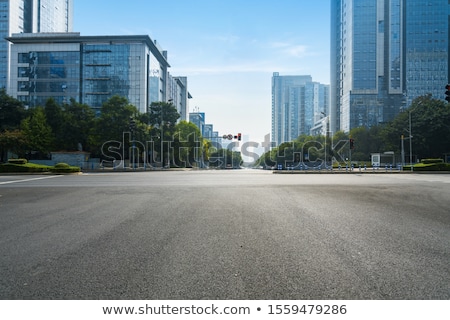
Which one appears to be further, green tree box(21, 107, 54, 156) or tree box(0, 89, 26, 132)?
tree box(0, 89, 26, 132)

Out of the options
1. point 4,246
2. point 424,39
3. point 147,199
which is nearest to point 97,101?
point 147,199

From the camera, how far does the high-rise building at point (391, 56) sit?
101812mm

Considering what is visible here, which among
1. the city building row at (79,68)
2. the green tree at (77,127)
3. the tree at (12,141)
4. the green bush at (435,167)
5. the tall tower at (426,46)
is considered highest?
the tall tower at (426,46)

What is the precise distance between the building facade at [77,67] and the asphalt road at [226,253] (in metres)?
76.1

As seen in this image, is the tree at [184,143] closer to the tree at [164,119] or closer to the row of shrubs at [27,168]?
the tree at [164,119]

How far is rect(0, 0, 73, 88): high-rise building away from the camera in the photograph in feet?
308

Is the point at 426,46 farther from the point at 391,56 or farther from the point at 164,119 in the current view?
the point at 164,119

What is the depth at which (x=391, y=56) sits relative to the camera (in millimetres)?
103562

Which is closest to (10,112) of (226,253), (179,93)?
(226,253)

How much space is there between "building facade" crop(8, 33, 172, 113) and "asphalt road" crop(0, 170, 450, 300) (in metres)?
76.1

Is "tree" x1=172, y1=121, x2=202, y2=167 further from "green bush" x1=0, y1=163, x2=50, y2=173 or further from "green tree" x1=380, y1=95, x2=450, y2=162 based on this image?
"green tree" x1=380, y1=95, x2=450, y2=162

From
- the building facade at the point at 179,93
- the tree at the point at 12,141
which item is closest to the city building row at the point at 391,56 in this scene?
the building facade at the point at 179,93

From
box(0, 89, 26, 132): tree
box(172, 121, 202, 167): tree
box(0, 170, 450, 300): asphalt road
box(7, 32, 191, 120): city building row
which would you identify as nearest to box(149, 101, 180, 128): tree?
box(172, 121, 202, 167): tree

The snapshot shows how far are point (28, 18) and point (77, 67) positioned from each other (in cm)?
4047
